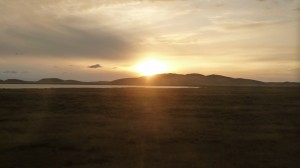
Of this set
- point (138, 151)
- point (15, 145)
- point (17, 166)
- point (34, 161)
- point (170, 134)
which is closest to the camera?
point (17, 166)

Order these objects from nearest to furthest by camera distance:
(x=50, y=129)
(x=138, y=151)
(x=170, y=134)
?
(x=138, y=151)
(x=170, y=134)
(x=50, y=129)

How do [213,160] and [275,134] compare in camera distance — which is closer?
[213,160]

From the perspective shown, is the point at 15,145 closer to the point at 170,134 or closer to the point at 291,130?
the point at 170,134

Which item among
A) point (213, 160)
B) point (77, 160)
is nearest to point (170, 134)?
point (213, 160)

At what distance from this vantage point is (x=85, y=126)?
17.5 meters

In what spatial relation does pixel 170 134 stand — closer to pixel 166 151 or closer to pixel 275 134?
pixel 166 151

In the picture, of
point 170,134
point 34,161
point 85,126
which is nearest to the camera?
point 34,161

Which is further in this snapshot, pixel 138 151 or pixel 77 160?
pixel 138 151

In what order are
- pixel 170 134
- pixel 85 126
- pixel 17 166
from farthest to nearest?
1. pixel 85 126
2. pixel 170 134
3. pixel 17 166

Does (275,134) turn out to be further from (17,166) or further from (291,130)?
(17,166)

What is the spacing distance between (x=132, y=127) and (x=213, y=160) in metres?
7.22

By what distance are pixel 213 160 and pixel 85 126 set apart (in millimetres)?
9023

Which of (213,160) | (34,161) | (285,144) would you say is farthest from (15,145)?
(285,144)

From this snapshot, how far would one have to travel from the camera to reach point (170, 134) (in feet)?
49.4
